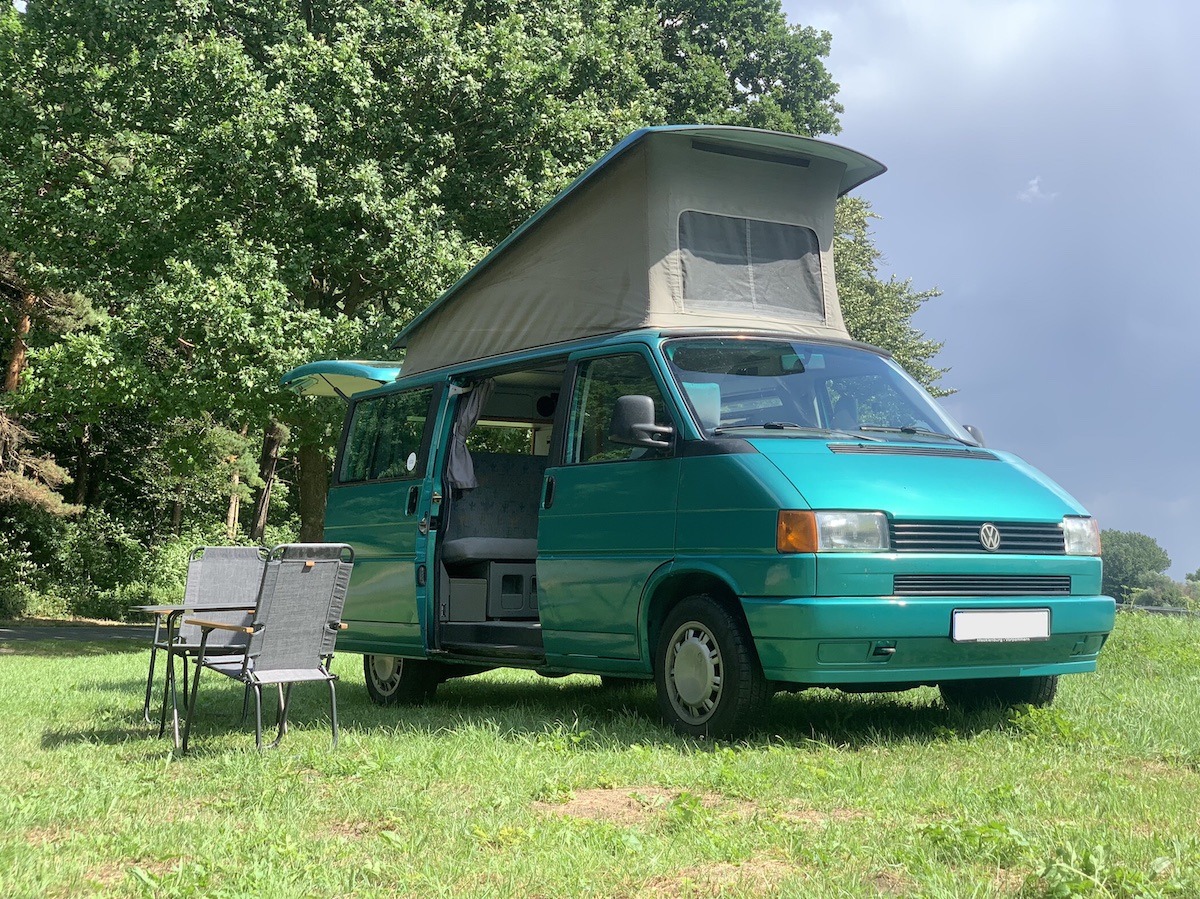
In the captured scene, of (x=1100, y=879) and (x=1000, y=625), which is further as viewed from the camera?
(x=1000, y=625)

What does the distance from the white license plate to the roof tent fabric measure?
238cm

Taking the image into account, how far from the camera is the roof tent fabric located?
7.86 meters

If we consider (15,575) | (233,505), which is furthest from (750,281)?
(233,505)

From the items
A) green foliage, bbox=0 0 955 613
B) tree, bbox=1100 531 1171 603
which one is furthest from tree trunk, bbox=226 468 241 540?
tree, bbox=1100 531 1171 603

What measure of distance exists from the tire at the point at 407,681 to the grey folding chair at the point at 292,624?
2.22 metres

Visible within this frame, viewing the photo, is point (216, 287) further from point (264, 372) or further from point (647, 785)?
point (647, 785)

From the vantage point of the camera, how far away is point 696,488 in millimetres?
6824

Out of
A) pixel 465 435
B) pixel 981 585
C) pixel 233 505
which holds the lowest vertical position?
pixel 981 585

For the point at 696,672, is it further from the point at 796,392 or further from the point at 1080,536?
the point at 1080,536

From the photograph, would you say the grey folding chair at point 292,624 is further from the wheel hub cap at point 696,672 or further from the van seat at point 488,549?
the wheel hub cap at point 696,672

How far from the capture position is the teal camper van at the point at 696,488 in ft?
21.0

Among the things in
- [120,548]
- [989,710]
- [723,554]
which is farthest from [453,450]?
[120,548]

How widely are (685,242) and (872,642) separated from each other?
2850mm

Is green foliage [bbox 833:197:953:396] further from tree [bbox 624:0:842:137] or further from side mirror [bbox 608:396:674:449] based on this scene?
side mirror [bbox 608:396:674:449]
